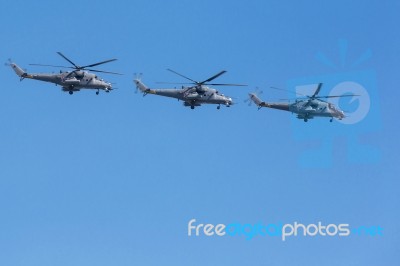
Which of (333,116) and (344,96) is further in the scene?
(333,116)

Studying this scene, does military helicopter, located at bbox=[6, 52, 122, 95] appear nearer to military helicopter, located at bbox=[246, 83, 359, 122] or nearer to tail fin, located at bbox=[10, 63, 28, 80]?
tail fin, located at bbox=[10, 63, 28, 80]

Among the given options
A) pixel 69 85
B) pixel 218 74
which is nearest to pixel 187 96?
pixel 218 74

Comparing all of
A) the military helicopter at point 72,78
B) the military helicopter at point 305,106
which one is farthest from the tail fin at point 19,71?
the military helicopter at point 305,106

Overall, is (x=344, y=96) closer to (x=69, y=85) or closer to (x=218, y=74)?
(x=218, y=74)

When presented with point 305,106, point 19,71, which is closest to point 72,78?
point 19,71

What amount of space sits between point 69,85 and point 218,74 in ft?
57.7

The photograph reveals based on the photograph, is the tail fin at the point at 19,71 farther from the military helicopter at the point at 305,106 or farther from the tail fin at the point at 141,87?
the military helicopter at the point at 305,106

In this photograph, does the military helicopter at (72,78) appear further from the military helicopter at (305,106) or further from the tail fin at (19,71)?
the military helicopter at (305,106)

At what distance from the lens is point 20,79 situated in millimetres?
125312

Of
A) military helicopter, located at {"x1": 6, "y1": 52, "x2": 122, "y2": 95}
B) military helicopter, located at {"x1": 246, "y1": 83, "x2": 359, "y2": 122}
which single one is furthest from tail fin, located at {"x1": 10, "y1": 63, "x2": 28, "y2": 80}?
military helicopter, located at {"x1": 246, "y1": 83, "x2": 359, "y2": 122}

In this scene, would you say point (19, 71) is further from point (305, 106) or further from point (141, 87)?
point (305, 106)

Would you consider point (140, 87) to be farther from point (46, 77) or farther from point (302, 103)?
point (302, 103)

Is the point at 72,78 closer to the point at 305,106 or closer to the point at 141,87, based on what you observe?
the point at 141,87

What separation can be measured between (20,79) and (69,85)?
5.71m
